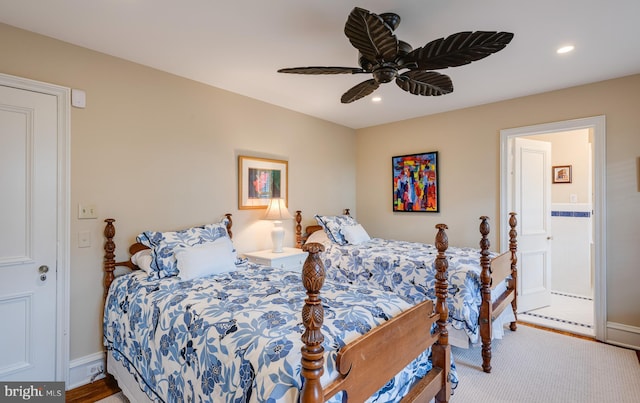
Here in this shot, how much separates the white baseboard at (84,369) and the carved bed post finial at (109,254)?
46cm

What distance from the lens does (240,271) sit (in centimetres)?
258

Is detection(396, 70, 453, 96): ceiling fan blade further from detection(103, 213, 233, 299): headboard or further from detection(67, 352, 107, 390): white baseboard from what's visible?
detection(67, 352, 107, 390): white baseboard

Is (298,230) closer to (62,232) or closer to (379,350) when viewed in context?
(62,232)

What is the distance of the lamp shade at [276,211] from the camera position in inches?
139

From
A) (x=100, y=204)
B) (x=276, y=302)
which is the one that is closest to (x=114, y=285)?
(x=100, y=204)

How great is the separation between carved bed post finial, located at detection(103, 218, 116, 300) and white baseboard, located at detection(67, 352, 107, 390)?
18.1 inches

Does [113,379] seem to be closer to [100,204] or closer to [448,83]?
[100,204]

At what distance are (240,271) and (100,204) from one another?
1.22m

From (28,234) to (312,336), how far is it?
231 centimetres

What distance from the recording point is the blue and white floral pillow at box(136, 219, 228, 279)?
7.73ft

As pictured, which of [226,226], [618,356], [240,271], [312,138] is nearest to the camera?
[240,271]

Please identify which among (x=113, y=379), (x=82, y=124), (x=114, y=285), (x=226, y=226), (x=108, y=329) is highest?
(x=82, y=124)

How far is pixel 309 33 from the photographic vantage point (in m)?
2.20

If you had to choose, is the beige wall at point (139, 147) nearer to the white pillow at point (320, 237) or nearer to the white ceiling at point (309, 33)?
the white ceiling at point (309, 33)
